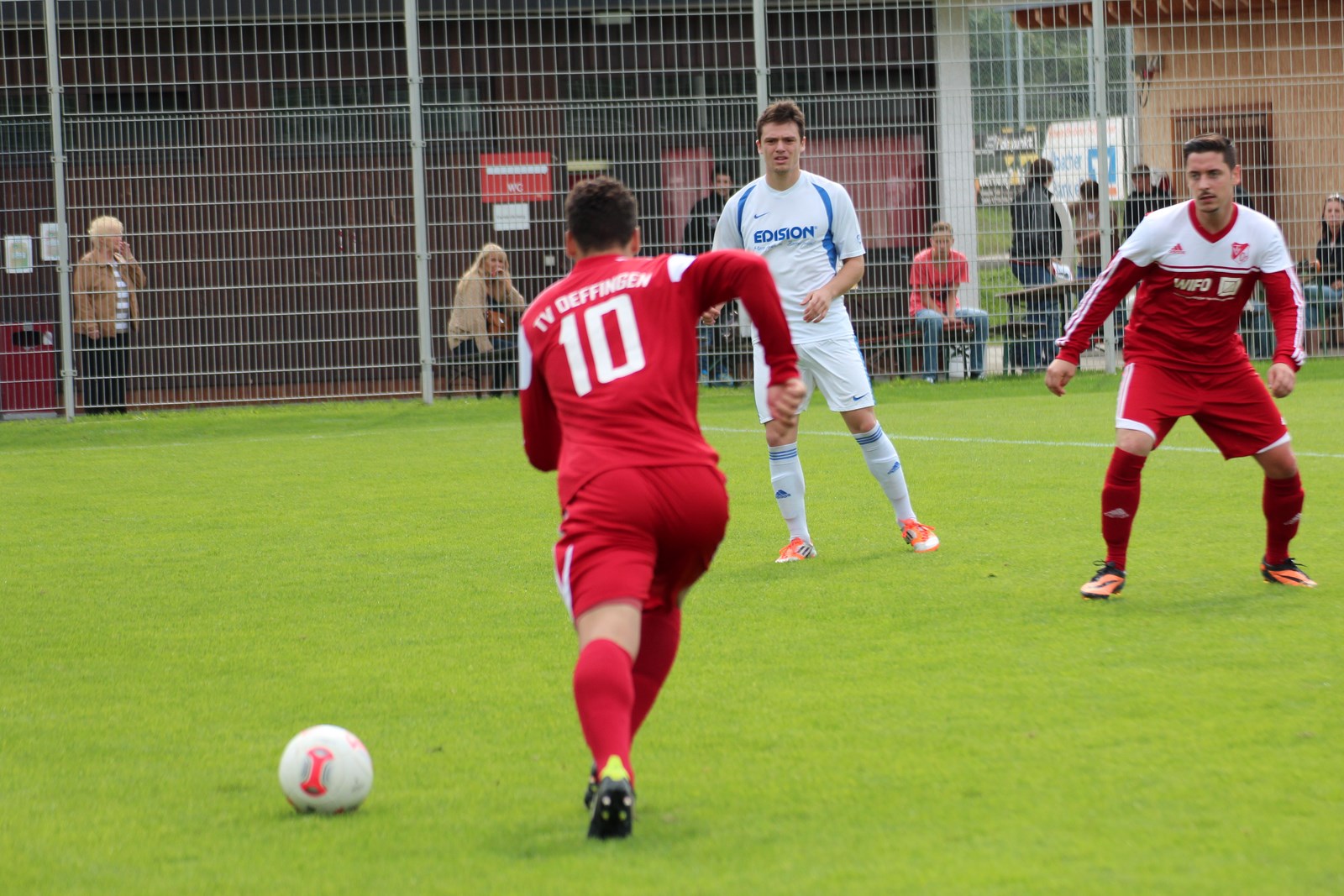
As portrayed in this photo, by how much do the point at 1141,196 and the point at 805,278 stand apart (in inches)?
393

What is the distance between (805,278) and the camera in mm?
8461

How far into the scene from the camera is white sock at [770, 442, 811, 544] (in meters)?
8.02

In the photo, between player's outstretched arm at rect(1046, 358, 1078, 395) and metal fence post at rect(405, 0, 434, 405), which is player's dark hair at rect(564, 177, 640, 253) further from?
metal fence post at rect(405, 0, 434, 405)

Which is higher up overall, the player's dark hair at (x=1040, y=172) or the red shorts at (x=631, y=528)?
the player's dark hair at (x=1040, y=172)

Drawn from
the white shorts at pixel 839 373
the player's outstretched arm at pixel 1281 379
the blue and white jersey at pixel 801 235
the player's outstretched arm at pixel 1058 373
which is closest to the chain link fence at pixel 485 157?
the blue and white jersey at pixel 801 235

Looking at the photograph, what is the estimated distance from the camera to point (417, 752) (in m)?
4.80

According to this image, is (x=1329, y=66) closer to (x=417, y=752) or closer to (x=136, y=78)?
(x=136, y=78)

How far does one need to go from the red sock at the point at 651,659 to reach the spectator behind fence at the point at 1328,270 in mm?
14894

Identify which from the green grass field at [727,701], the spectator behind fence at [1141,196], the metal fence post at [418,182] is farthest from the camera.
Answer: the spectator behind fence at [1141,196]

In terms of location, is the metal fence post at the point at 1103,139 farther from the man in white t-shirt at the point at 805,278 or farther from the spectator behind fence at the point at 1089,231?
the man in white t-shirt at the point at 805,278

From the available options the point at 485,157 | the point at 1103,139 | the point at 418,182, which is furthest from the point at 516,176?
the point at 1103,139

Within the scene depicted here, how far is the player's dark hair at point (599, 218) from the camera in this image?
421 centimetres

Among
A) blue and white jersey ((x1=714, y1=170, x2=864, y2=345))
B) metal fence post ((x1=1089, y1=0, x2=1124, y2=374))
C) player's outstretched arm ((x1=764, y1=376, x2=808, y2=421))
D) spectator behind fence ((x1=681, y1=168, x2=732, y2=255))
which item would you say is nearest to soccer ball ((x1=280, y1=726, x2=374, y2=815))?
player's outstretched arm ((x1=764, y1=376, x2=808, y2=421))

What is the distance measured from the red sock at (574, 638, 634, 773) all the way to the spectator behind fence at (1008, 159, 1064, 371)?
543 inches
